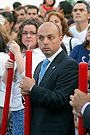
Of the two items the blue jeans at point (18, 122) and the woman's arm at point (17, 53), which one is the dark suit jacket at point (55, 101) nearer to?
the woman's arm at point (17, 53)

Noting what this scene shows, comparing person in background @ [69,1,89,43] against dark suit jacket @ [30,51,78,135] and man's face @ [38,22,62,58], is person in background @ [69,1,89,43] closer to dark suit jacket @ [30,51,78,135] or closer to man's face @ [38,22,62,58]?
man's face @ [38,22,62,58]

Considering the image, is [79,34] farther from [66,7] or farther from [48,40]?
[66,7]

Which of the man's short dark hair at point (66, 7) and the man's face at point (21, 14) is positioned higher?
the man's short dark hair at point (66, 7)

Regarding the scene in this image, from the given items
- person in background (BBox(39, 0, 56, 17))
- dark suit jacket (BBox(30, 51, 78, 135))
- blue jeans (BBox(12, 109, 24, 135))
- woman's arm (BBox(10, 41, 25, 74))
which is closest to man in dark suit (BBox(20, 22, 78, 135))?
dark suit jacket (BBox(30, 51, 78, 135))

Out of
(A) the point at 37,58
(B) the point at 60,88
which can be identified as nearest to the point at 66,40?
(A) the point at 37,58

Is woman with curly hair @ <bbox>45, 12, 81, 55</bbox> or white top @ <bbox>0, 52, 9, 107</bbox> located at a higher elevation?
woman with curly hair @ <bbox>45, 12, 81, 55</bbox>

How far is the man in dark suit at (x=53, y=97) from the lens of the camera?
1.72 m

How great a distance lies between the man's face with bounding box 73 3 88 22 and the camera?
161 inches

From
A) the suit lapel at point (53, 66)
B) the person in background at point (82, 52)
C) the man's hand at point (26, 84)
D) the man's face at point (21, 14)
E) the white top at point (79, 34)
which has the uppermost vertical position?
the man's face at point (21, 14)

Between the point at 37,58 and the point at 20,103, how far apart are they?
55cm

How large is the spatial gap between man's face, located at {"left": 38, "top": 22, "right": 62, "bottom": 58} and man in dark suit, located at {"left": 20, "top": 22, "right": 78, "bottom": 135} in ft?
0.33

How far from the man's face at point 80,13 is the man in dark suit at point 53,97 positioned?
2347 millimetres

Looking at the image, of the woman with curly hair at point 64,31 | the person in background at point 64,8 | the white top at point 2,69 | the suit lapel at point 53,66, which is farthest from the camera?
the person in background at point 64,8

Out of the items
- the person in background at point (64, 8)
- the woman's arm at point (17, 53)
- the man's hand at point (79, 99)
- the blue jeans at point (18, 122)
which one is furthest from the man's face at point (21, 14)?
the man's hand at point (79, 99)
